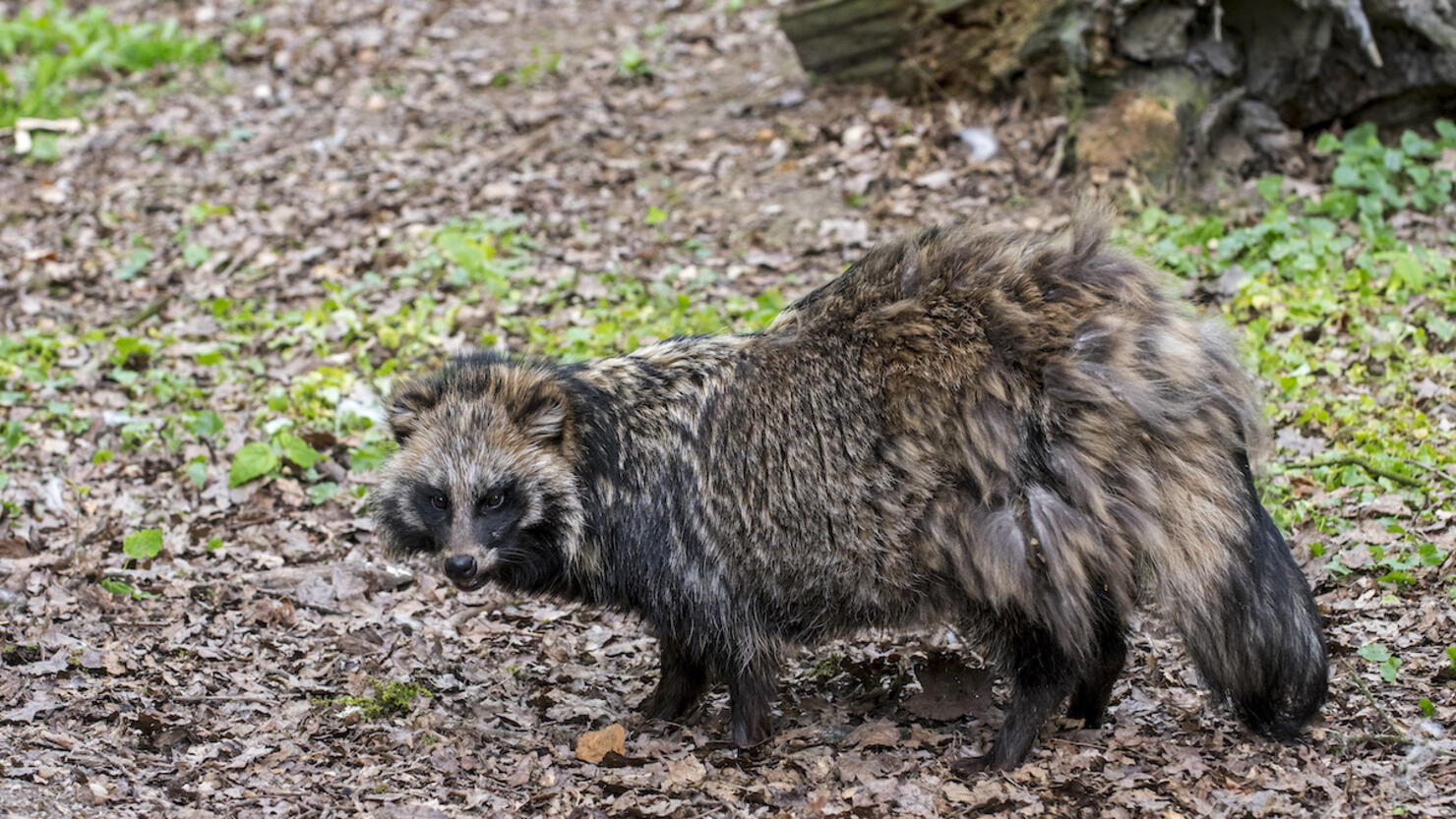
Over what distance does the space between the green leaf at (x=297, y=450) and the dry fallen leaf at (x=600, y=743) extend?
279 cm

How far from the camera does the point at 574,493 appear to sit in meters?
5.07

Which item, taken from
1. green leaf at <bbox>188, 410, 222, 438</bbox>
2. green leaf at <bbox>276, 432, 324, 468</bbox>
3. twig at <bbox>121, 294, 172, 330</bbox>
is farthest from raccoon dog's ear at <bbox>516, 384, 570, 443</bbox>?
twig at <bbox>121, 294, 172, 330</bbox>

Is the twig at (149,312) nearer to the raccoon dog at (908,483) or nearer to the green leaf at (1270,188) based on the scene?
the raccoon dog at (908,483)

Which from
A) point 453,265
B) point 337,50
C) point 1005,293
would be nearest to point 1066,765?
point 1005,293

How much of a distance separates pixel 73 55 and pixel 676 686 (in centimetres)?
1075

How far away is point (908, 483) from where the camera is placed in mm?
4590

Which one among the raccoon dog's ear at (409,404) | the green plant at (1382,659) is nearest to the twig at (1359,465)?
the green plant at (1382,659)

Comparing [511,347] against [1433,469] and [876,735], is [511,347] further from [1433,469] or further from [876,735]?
[1433,469]

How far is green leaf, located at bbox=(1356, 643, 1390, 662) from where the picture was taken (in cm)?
500

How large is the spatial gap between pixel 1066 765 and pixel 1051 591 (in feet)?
2.43

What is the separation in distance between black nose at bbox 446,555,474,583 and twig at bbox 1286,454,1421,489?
389 centimetres

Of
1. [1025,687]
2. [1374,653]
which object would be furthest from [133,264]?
[1374,653]

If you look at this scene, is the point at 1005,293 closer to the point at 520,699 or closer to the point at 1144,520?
the point at 1144,520

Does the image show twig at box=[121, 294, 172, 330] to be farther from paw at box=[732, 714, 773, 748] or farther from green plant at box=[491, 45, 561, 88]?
paw at box=[732, 714, 773, 748]
